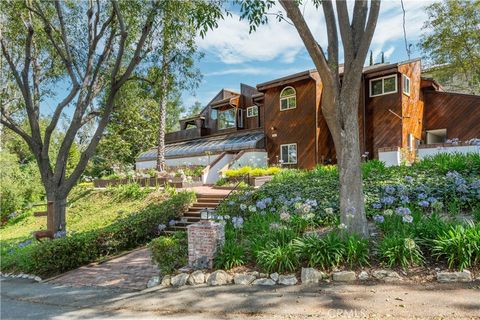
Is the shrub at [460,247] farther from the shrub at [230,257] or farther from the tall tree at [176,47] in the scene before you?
the tall tree at [176,47]

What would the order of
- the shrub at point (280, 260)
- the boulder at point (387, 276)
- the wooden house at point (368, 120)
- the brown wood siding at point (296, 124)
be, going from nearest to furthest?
the boulder at point (387, 276) < the shrub at point (280, 260) < the wooden house at point (368, 120) < the brown wood siding at point (296, 124)

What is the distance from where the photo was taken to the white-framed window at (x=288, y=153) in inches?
745

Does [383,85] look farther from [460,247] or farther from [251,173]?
[460,247]

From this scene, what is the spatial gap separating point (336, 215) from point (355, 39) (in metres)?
3.93

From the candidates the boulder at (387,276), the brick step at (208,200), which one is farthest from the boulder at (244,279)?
the brick step at (208,200)

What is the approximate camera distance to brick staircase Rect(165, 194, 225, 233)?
34.3ft

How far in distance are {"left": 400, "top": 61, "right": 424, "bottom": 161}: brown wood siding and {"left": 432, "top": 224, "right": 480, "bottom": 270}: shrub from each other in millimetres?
10944

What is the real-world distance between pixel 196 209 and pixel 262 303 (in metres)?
7.05

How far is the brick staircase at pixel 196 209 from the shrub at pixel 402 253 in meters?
6.51

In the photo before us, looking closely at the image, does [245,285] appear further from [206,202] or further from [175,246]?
[206,202]

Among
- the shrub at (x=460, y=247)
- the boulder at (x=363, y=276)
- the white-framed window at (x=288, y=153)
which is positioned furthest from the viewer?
the white-framed window at (x=288, y=153)

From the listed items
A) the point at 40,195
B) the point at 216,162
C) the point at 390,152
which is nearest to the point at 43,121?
the point at 40,195

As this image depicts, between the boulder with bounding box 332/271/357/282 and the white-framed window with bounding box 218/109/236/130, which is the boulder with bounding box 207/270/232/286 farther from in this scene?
the white-framed window with bounding box 218/109/236/130

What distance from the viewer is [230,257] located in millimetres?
5906
